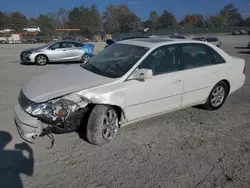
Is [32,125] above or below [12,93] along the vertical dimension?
above

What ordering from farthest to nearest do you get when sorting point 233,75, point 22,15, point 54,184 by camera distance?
point 22,15 → point 233,75 → point 54,184

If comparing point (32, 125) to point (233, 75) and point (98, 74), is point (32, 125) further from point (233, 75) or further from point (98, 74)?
point (233, 75)

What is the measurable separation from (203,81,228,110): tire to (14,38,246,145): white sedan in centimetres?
2

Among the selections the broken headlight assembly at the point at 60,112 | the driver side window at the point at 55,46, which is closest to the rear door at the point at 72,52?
the driver side window at the point at 55,46

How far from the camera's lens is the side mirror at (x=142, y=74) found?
12.3 ft

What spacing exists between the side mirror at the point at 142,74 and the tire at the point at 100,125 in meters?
0.63

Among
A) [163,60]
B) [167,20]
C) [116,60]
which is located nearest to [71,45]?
[116,60]

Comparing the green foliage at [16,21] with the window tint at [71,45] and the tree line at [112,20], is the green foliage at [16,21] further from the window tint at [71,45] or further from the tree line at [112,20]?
the window tint at [71,45]

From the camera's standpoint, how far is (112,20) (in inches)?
3716

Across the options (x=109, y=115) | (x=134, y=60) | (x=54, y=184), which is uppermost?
(x=134, y=60)

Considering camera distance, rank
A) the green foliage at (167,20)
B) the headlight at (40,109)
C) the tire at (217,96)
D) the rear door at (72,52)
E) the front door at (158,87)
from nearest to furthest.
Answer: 1. the headlight at (40,109)
2. the front door at (158,87)
3. the tire at (217,96)
4. the rear door at (72,52)
5. the green foliage at (167,20)

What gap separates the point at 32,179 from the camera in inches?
116

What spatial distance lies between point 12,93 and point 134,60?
13.4ft

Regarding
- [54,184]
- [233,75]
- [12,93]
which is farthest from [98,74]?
[12,93]
